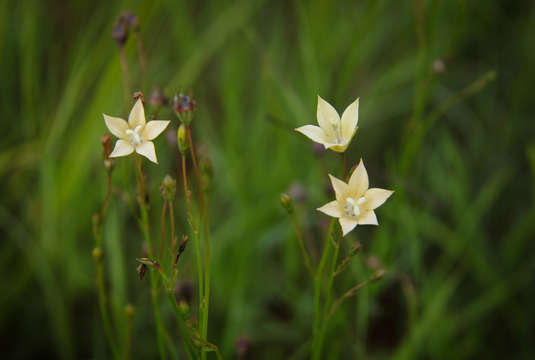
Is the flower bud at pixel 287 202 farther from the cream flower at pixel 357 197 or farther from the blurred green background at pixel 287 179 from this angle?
the blurred green background at pixel 287 179

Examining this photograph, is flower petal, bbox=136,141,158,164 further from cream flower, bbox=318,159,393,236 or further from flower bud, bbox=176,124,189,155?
cream flower, bbox=318,159,393,236

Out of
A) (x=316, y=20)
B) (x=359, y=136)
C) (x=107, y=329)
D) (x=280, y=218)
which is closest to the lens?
(x=107, y=329)

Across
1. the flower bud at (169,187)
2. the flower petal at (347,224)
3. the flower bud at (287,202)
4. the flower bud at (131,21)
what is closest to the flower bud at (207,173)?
the flower bud at (169,187)

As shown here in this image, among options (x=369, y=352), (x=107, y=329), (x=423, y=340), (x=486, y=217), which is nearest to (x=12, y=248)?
(x=107, y=329)

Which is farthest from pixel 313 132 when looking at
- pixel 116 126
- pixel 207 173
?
pixel 116 126

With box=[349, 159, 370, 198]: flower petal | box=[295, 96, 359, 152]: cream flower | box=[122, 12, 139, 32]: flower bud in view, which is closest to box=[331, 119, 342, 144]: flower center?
box=[295, 96, 359, 152]: cream flower

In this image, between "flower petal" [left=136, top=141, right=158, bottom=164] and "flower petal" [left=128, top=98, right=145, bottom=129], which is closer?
"flower petal" [left=136, top=141, right=158, bottom=164]

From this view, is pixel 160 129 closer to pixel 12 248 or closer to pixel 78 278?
pixel 78 278
